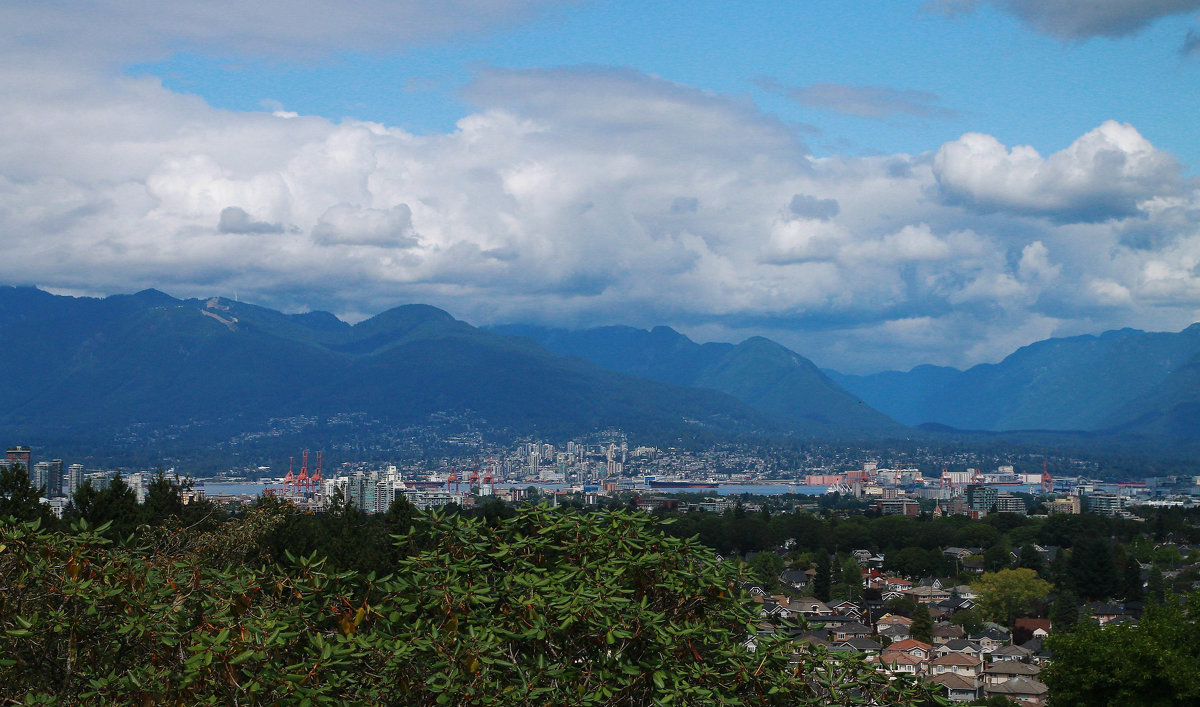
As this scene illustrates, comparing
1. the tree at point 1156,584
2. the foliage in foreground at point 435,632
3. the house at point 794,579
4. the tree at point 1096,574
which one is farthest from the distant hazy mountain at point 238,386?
the foliage in foreground at point 435,632

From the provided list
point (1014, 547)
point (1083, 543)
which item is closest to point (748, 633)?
point (1083, 543)

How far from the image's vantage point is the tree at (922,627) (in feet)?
95.8

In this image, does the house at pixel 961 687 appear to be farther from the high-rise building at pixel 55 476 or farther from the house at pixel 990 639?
the high-rise building at pixel 55 476

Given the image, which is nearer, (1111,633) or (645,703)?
(645,703)

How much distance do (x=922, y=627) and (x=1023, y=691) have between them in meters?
6.78

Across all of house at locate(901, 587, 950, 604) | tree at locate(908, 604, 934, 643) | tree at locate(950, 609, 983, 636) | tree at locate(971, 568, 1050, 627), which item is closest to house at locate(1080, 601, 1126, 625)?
tree at locate(971, 568, 1050, 627)

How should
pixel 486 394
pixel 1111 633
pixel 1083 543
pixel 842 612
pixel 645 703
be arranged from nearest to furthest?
1. pixel 645 703
2. pixel 1111 633
3. pixel 842 612
4. pixel 1083 543
5. pixel 486 394

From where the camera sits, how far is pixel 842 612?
3238 cm

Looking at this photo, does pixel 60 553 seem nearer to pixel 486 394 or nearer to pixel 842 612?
pixel 842 612

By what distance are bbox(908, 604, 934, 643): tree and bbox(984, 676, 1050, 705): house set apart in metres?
5.15

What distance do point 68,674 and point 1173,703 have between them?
38.2ft

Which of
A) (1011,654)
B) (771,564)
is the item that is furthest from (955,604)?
(1011,654)

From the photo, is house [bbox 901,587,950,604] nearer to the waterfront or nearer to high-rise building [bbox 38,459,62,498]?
high-rise building [bbox 38,459,62,498]

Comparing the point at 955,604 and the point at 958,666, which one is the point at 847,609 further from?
the point at 958,666
